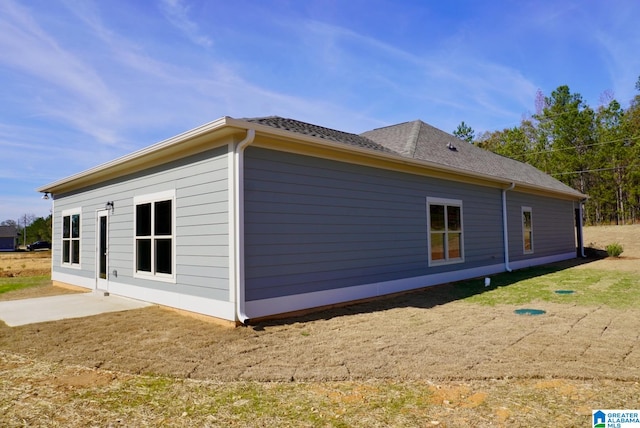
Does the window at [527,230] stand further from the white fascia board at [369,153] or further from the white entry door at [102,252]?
the white entry door at [102,252]

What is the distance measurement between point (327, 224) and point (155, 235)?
3212mm

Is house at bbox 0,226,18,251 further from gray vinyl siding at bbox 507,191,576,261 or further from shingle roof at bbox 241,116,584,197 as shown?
gray vinyl siding at bbox 507,191,576,261

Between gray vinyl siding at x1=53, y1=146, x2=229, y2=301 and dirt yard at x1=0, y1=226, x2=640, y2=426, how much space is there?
0.65 meters

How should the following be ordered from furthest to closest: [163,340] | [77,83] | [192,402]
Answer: [77,83], [163,340], [192,402]

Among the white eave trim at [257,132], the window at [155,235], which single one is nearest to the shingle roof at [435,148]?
the white eave trim at [257,132]

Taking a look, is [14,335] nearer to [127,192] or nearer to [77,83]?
[127,192]

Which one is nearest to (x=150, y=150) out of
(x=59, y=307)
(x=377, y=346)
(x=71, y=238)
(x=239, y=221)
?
(x=239, y=221)

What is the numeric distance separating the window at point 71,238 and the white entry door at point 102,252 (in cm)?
154

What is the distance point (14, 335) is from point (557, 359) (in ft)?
21.8

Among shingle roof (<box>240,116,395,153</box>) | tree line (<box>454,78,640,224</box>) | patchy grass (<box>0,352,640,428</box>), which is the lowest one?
patchy grass (<box>0,352,640,428</box>)

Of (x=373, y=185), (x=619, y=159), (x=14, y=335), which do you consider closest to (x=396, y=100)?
(x=373, y=185)

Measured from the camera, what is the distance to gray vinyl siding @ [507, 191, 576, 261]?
12273mm

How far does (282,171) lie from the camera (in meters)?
6.12

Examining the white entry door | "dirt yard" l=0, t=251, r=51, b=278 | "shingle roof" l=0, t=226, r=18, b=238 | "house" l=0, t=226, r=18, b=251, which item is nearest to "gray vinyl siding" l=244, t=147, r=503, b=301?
the white entry door
